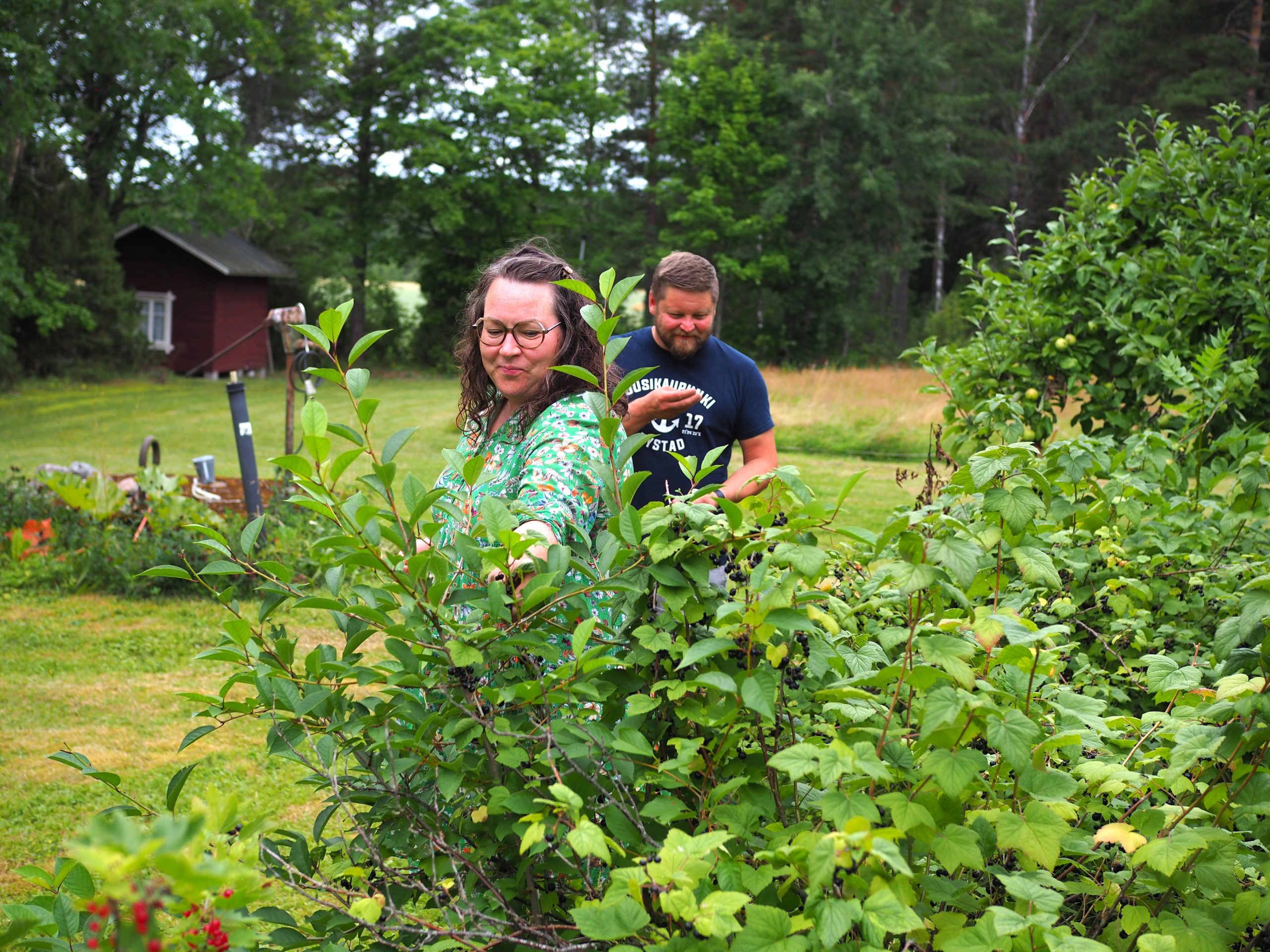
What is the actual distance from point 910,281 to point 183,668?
124 ft

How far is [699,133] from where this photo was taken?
33.2 meters

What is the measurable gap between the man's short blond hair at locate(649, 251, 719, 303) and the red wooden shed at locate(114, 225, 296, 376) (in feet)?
85.9

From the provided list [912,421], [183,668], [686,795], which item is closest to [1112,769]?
[686,795]

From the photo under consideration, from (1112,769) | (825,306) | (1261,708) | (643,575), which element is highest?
(825,306)

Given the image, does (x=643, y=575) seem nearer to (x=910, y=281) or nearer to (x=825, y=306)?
(x=825, y=306)

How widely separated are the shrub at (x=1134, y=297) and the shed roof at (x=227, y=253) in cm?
2559

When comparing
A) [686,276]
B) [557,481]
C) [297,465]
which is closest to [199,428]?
[686,276]

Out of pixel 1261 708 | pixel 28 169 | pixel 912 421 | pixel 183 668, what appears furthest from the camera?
pixel 28 169

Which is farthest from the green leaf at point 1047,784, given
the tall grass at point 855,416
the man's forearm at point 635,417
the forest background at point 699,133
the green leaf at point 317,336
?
the forest background at point 699,133

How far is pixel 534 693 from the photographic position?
135cm

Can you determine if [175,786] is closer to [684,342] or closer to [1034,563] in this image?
[1034,563]

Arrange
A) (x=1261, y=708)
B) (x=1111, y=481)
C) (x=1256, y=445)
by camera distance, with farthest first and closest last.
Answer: (x=1256, y=445) → (x=1111, y=481) → (x=1261, y=708)

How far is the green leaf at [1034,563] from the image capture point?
1400 mm

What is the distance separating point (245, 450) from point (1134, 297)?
5.72m
